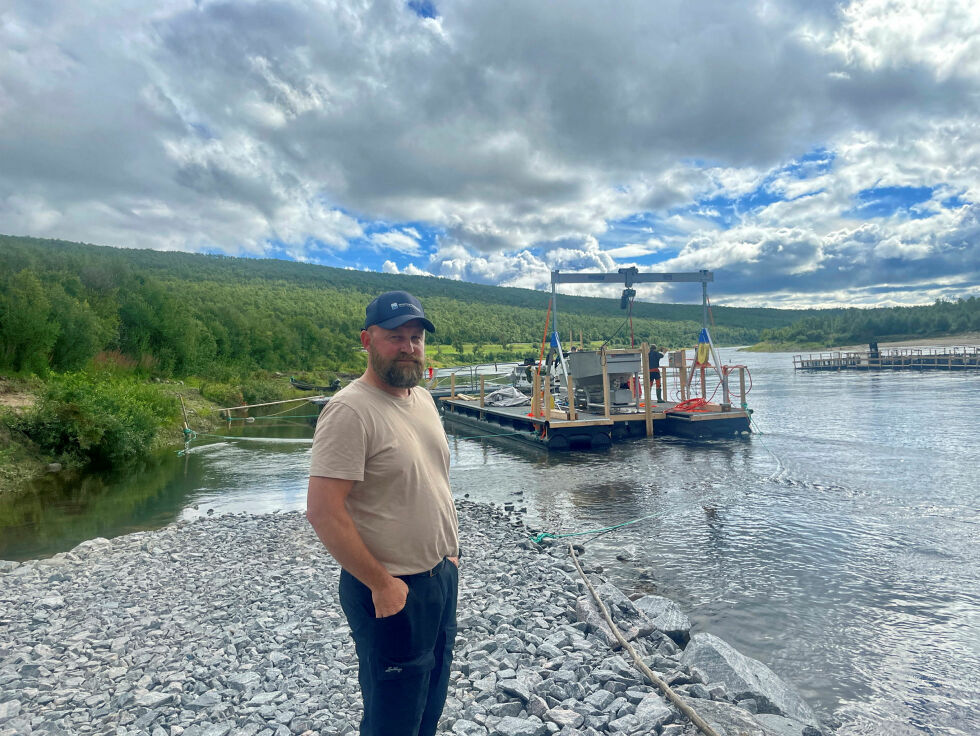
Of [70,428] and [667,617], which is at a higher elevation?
[70,428]

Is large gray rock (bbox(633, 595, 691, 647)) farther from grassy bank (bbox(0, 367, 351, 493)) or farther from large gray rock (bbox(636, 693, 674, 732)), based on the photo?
grassy bank (bbox(0, 367, 351, 493))

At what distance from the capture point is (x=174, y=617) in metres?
5.63

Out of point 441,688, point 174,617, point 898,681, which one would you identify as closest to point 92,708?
point 174,617

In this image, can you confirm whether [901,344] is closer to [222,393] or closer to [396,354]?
[222,393]

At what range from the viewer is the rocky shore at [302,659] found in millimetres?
3764

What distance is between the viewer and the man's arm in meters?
2.11

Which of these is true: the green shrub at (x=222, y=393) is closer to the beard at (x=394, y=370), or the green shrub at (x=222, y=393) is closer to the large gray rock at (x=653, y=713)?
the large gray rock at (x=653, y=713)

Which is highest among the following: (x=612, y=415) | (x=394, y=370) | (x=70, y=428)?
(x=394, y=370)

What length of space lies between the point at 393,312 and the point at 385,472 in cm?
64

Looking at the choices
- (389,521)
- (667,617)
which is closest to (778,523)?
(667,617)

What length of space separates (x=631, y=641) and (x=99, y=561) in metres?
6.84

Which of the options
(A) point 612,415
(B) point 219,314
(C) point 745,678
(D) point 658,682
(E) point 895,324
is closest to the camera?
(D) point 658,682

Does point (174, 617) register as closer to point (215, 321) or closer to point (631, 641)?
point (631, 641)

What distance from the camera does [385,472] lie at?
2.26m
